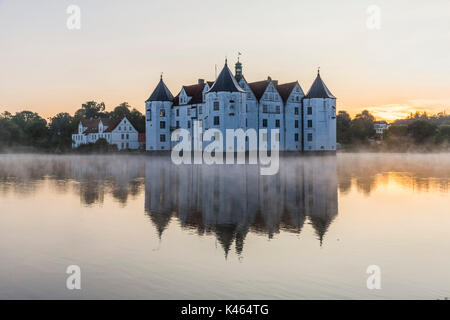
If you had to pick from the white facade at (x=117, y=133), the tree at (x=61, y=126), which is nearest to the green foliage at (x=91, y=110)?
the tree at (x=61, y=126)

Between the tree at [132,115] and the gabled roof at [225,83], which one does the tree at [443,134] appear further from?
the tree at [132,115]

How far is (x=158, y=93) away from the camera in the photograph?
86688 mm

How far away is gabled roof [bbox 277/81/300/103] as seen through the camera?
268 ft

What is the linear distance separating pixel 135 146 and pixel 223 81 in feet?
141

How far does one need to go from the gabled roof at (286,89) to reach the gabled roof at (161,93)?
64.6 feet

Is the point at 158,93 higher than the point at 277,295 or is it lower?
higher

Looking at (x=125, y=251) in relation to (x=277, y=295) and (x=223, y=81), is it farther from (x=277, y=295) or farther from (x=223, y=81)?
(x=223, y=81)

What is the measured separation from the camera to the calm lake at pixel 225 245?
859cm

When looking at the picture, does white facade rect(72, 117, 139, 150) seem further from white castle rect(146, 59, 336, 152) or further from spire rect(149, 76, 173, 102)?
spire rect(149, 76, 173, 102)

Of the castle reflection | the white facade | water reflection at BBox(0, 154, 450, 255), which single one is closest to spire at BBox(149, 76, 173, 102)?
the white facade

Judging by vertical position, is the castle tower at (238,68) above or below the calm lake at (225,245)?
above

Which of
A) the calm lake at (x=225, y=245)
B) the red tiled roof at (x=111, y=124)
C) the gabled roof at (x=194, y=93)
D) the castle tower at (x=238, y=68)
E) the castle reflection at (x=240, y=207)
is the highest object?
the castle tower at (x=238, y=68)

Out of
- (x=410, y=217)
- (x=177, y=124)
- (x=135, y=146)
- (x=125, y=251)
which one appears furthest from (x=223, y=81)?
(x=125, y=251)

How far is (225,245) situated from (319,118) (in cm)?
7127
